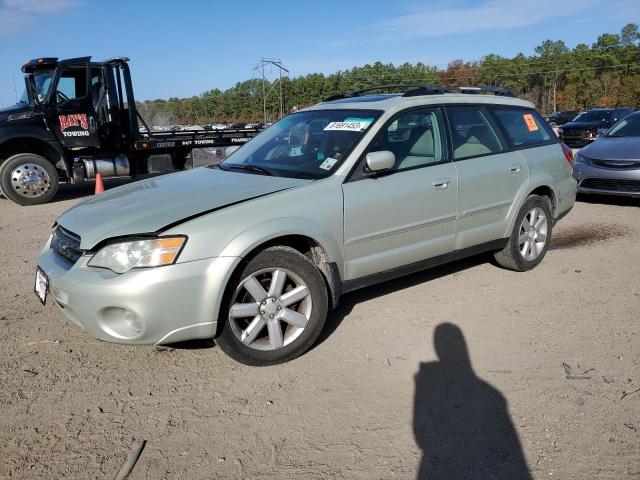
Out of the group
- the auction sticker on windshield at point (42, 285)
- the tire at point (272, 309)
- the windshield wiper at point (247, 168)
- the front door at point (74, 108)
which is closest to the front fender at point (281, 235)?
the tire at point (272, 309)

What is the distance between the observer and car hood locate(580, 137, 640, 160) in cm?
835

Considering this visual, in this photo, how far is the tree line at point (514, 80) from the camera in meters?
81.4

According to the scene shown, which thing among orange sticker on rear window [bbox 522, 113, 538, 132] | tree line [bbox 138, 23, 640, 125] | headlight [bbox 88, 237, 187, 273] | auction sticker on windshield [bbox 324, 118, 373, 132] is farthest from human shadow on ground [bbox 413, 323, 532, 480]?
tree line [bbox 138, 23, 640, 125]

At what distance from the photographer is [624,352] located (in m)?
3.67

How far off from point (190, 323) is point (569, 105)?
3564 inches

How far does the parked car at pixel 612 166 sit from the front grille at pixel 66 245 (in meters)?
7.81

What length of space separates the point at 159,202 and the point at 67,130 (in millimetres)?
8098

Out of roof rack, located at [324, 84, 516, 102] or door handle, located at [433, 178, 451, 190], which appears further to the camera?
roof rack, located at [324, 84, 516, 102]

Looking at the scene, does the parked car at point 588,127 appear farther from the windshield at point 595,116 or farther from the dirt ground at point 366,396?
the dirt ground at point 366,396

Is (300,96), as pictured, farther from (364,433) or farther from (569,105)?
(364,433)

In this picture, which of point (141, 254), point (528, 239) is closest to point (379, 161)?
point (141, 254)

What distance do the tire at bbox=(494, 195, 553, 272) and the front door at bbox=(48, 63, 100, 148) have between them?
28.0ft

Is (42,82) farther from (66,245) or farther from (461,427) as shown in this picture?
(461,427)

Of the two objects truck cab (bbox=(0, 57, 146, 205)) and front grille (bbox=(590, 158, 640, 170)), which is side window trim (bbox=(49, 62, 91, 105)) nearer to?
truck cab (bbox=(0, 57, 146, 205))
